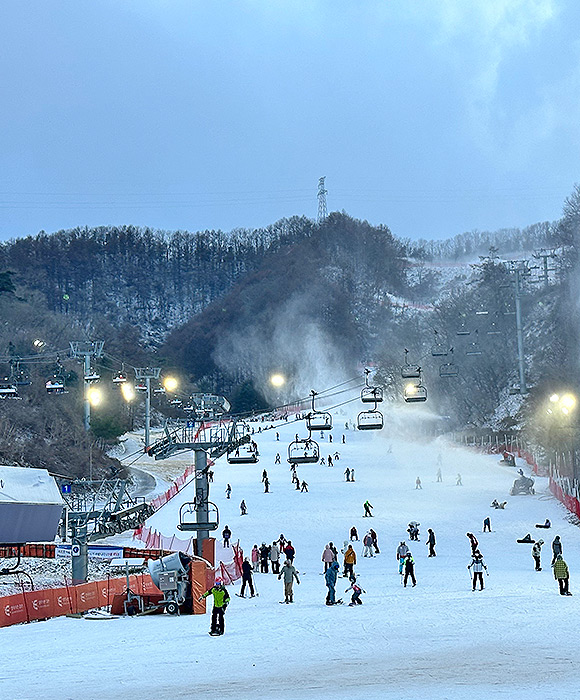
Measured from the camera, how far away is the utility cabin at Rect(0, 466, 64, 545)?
98.2 feet

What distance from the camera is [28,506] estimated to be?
30375 mm

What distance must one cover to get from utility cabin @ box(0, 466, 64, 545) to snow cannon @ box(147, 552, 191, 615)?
13.9 meters

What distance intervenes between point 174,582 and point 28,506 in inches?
581

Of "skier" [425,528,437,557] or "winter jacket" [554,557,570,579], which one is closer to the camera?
"winter jacket" [554,557,570,579]

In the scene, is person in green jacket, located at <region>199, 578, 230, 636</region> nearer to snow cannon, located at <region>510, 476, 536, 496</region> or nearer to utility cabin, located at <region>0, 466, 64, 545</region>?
utility cabin, located at <region>0, 466, 64, 545</region>

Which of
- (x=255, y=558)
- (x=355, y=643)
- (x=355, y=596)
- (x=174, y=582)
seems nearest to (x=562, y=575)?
(x=355, y=596)

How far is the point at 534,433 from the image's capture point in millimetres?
55969

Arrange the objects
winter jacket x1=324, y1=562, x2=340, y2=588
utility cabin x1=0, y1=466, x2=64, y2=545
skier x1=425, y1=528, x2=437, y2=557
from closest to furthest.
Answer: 1. winter jacket x1=324, y1=562, x2=340, y2=588
2. skier x1=425, y1=528, x2=437, y2=557
3. utility cabin x1=0, y1=466, x2=64, y2=545

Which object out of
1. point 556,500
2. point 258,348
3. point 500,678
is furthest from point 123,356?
point 500,678

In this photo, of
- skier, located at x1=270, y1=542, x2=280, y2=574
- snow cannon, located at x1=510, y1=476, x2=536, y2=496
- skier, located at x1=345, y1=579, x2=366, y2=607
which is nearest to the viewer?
skier, located at x1=345, y1=579, x2=366, y2=607

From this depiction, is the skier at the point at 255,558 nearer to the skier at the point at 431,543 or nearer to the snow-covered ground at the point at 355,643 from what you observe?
the snow-covered ground at the point at 355,643

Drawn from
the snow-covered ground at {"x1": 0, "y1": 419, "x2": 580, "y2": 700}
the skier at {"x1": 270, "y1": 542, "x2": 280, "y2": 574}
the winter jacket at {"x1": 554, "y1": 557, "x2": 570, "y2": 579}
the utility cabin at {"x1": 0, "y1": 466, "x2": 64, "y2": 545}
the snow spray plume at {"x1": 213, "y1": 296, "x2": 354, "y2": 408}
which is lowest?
the snow-covered ground at {"x1": 0, "y1": 419, "x2": 580, "y2": 700}

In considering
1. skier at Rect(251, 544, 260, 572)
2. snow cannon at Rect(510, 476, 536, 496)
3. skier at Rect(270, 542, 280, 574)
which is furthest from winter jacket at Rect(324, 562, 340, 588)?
snow cannon at Rect(510, 476, 536, 496)

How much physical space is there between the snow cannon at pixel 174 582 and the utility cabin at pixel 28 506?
545 inches
